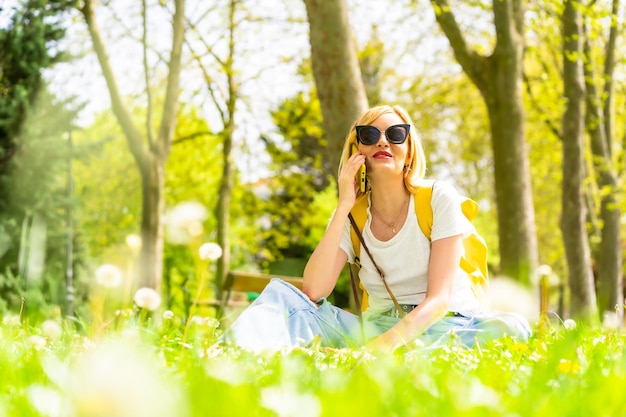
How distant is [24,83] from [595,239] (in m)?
10.9

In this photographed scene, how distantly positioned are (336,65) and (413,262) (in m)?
2.70

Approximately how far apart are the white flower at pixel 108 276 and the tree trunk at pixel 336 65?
4.14 m

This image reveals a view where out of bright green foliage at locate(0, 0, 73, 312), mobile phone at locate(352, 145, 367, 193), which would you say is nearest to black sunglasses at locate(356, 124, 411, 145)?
mobile phone at locate(352, 145, 367, 193)

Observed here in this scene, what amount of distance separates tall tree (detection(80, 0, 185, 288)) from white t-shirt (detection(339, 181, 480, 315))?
26.6 feet

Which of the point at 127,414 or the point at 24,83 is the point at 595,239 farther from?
the point at 127,414

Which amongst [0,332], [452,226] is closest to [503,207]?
[452,226]

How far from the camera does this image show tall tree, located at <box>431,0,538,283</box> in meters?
8.12

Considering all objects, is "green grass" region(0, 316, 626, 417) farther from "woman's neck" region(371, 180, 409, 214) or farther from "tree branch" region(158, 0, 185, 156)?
"tree branch" region(158, 0, 185, 156)

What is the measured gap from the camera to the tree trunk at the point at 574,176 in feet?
35.2

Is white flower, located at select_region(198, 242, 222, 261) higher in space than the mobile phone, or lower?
lower

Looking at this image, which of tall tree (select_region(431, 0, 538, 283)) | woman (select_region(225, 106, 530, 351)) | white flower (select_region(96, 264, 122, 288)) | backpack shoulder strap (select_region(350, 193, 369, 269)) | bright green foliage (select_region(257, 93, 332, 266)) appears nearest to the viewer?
white flower (select_region(96, 264, 122, 288))

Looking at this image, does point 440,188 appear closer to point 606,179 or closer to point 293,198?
point 606,179

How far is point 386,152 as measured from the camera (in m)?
4.39

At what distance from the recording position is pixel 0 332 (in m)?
3.37
